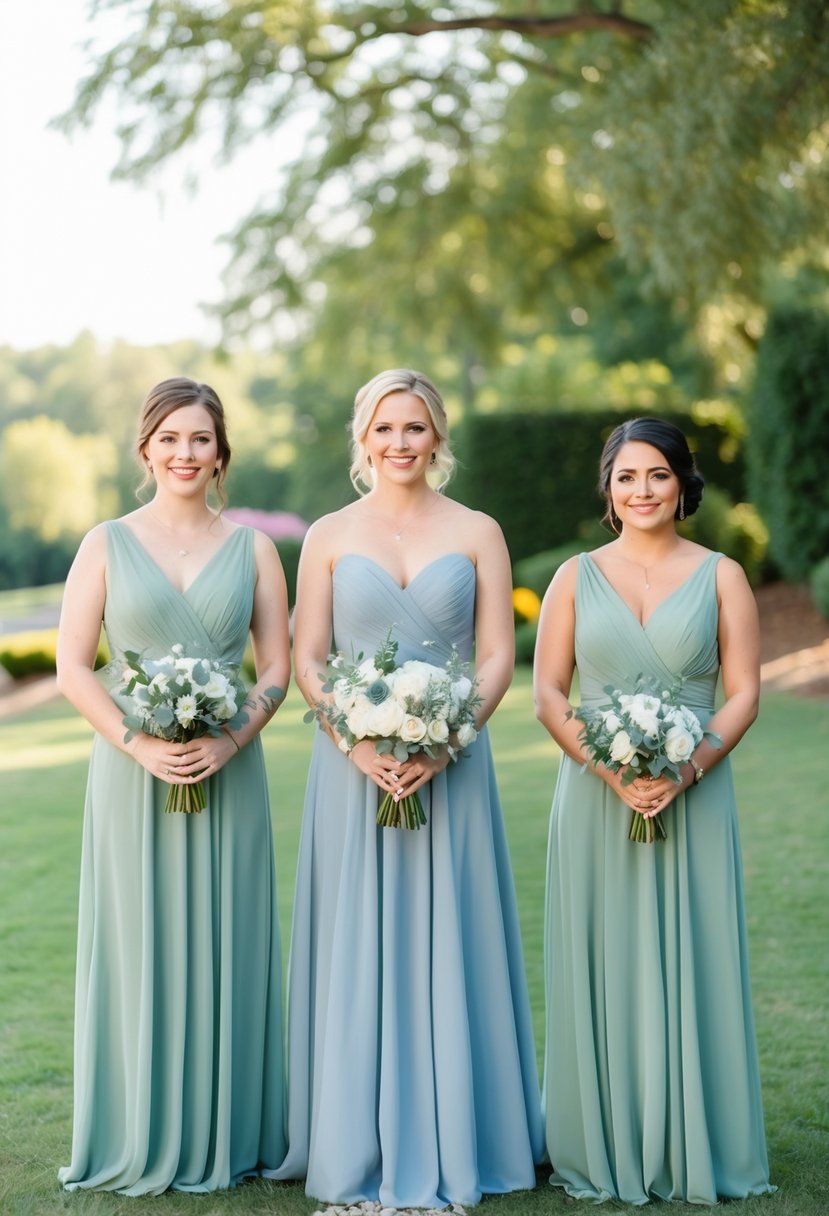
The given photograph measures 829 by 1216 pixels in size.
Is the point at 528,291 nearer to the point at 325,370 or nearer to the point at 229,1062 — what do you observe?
the point at 325,370

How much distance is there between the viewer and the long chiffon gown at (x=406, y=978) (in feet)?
14.6

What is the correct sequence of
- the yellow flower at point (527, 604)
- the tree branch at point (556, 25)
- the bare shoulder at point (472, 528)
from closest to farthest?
1. the bare shoulder at point (472, 528)
2. the tree branch at point (556, 25)
3. the yellow flower at point (527, 604)

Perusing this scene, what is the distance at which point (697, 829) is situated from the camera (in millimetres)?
4582

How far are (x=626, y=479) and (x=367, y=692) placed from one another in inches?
46.2

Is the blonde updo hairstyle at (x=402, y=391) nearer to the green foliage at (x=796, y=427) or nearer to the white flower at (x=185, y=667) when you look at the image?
the white flower at (x=185, y=667)

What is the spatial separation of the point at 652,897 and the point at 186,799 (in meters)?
1.57

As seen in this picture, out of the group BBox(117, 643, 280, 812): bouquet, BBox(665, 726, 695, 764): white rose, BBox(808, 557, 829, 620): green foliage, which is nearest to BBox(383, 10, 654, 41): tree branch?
BBox(808, 557, 829, 620): green foliage

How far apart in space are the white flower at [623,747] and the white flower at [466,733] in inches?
17.0

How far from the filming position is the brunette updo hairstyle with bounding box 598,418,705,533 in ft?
14.8

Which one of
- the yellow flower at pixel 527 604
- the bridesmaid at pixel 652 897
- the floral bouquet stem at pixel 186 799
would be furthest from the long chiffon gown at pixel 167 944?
the yellow flower at pixel 527 604

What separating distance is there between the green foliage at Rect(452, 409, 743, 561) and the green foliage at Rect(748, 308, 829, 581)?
13.0 feet

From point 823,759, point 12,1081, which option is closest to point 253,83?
point 823,759

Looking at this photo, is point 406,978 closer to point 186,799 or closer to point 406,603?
point 186,799

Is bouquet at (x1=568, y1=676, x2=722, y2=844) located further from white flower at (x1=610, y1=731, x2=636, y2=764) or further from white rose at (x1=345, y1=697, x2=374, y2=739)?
white rose at (x1=345, y1=697, x2=374, y2=739)
